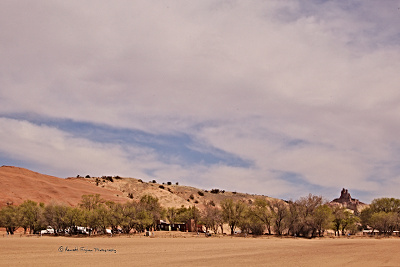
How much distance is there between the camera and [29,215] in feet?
235

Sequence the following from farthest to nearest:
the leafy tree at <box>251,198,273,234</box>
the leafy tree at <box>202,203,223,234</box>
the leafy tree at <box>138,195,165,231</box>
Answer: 1. the leafy tree at <box>202,203,223,234</box>
2. the leafy tree at <box>251,198,273,234</box>
3. the leafy tree at <box>138,195,165,231</box>

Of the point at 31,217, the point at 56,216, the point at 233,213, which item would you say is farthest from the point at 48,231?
the point at 233,213

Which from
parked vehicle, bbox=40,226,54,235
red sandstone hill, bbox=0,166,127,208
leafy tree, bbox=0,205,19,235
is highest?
red sandstone hill, bbox=0,166,127,208

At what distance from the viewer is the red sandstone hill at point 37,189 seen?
96375mm

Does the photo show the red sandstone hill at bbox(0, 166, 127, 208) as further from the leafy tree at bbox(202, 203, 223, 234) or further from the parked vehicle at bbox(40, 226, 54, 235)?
the leafy tree at bbox(202, 203, 223, 234)

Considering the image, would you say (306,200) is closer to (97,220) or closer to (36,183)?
(97,220)

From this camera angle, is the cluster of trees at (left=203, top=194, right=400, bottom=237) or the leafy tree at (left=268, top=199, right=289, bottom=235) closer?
the cluster of trees at (left=203, top=194, right=400, bottom=237)

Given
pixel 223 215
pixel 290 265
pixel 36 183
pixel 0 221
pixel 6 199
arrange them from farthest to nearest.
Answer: pixel 36 183 → pixel 6 199 → pixel 223 215 → pixel 0 221 → pixel 290 265

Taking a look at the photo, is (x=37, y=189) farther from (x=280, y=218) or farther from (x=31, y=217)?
(x=280, y=218)

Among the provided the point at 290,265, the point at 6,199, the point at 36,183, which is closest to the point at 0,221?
the point at 6,199

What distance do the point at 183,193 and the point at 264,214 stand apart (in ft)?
291

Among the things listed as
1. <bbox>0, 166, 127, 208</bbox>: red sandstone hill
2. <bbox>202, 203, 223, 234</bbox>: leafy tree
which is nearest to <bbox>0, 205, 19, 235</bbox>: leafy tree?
<bbox>0, 166, 127, 208</bbox>: red sandstone hill

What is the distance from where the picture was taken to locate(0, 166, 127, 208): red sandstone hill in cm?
9638

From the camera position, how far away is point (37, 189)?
345 feet
